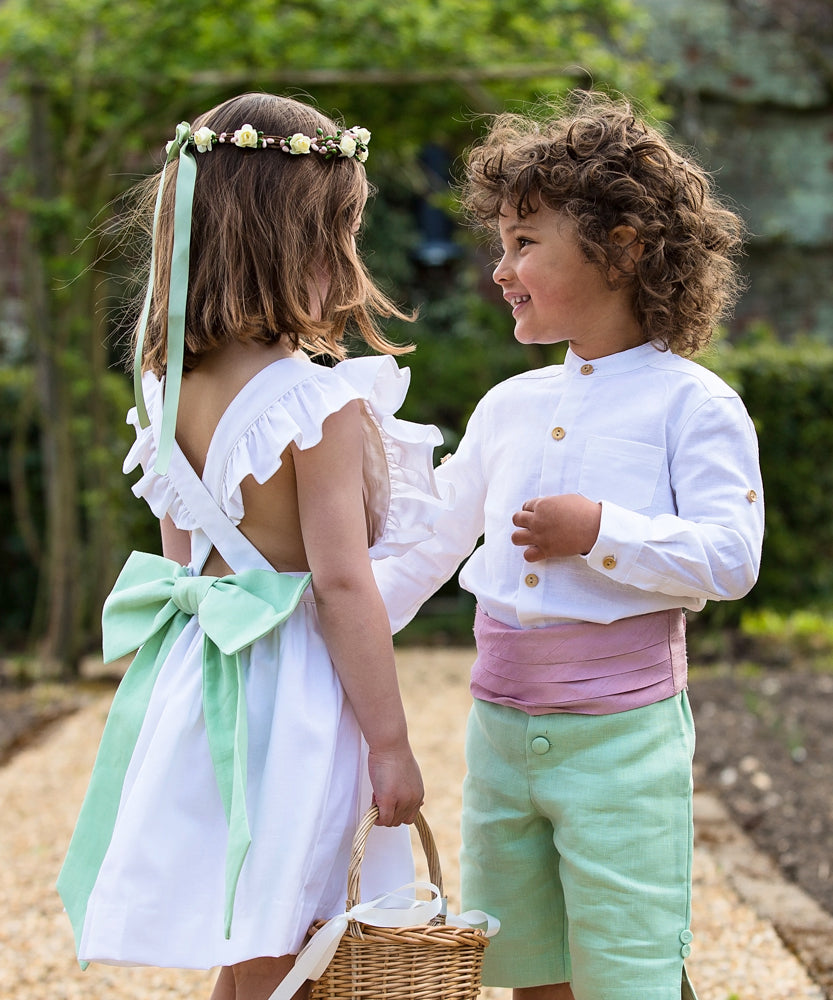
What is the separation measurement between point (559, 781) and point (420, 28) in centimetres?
464

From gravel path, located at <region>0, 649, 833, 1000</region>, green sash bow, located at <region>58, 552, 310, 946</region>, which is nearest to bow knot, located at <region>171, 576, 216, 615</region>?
green sash bow, located at <region>58, 552, 310, 946</region>

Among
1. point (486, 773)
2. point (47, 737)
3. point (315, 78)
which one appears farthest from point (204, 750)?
point (315, 78)

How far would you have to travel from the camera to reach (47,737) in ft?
15.1

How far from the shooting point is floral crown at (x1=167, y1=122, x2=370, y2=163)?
60.9 inches

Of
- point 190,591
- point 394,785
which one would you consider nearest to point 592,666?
point 394,785

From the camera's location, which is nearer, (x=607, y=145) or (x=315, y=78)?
(x=607, y=145)

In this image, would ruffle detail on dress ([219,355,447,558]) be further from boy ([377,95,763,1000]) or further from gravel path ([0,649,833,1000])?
gravel path ([0,649,833,1000])

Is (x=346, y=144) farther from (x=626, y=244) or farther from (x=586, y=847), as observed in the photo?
(x=586, y=847)

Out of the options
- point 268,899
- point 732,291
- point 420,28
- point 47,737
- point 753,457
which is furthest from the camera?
point 420,28

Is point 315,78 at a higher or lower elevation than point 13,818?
higher

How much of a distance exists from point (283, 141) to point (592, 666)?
0.84 m

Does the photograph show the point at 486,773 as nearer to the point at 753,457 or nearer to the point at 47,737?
the point at 753,457

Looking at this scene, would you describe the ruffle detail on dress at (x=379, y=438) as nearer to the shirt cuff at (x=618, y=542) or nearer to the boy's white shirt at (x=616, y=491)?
the boy's white shirt at (x=616, y=491)

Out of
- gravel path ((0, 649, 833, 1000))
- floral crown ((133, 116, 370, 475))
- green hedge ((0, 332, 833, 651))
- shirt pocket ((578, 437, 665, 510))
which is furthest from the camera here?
green hedge ((0, 332, 833, 651))
